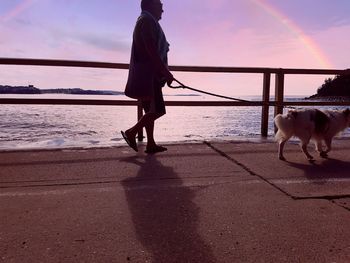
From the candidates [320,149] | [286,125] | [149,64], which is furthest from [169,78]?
[320,149]

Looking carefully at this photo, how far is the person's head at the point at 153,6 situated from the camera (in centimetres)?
493

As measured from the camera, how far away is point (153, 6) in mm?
4941

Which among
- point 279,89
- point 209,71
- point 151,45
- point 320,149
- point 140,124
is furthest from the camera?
point 279,89

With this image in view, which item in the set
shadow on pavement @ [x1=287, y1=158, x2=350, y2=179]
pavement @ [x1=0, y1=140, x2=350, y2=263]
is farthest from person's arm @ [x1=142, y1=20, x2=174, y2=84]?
shadow on pavement @ [x1=287, y1=158, x2=350, y2=179]

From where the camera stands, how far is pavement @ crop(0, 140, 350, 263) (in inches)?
93.7

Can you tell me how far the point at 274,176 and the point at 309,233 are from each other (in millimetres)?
1577

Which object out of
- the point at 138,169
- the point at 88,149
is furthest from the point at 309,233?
the point at 88,149

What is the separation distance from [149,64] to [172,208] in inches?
95.5

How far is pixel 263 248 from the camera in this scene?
7.95 ft

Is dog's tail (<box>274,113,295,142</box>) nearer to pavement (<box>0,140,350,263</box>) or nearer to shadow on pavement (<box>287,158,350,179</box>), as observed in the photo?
pavement (<box>0,140,350,263</box>)

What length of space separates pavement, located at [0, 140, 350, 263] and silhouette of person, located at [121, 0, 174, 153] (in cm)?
67

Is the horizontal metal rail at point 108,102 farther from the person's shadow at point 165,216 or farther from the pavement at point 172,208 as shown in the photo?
the person's shadow at point 165,216

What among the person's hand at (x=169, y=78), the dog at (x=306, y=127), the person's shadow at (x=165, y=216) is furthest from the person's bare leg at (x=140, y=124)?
the dog at (x=306, y=127)

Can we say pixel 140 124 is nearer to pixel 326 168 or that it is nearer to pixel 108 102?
pixel 108 102
